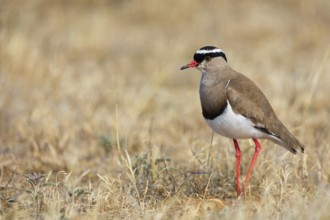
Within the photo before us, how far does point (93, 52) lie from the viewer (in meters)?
9.60

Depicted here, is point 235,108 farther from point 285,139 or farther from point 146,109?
point 146,109

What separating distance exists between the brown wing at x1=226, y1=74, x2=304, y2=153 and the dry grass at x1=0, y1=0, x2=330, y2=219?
0.29 metres

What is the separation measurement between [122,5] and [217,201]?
23.9ft

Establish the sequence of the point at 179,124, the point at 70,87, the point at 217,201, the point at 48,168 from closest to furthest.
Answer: the point at 217,201 → the point at 48,168 → the point at 179,124 → the point at 70,87

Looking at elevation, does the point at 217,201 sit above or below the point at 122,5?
below

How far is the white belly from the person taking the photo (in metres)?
4.81

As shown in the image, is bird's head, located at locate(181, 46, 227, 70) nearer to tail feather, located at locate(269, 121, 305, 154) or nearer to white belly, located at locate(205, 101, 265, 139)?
white belly, located at locate(205, 101, 265, 139)

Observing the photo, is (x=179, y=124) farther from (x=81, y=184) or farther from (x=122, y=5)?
(x=122, y=5)

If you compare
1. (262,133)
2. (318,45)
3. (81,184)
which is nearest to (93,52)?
(318,45)

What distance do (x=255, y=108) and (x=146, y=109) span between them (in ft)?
8.84

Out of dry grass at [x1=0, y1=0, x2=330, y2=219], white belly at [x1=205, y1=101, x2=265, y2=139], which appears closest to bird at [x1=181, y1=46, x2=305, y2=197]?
white belly at [x1=205, y1=101, x2=265, y2=139]

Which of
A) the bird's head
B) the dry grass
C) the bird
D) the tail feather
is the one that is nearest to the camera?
the dry grass

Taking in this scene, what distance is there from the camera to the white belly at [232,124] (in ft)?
15.8

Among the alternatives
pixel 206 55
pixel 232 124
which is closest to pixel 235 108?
pixel 232 124
